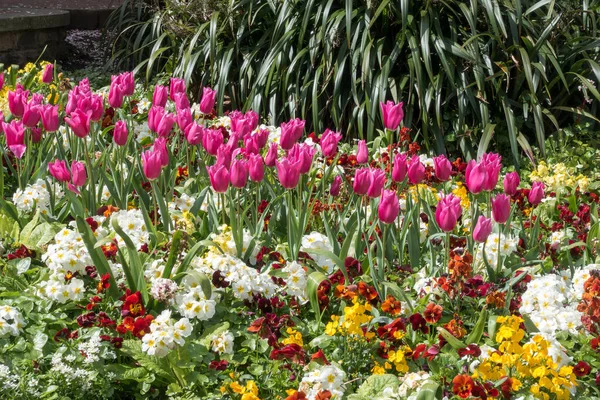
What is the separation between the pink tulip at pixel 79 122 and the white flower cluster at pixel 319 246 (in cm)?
85

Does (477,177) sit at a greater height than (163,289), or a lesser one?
greater

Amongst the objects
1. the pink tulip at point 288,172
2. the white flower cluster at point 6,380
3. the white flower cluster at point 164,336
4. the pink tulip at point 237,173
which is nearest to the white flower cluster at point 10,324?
the white flower cluster at point 6,380

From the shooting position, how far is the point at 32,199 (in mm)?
3363

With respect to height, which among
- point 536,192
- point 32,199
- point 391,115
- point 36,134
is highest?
point 391,115

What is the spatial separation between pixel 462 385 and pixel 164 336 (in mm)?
787

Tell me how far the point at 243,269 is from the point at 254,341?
276 mm

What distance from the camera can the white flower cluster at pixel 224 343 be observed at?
2496 millimetres

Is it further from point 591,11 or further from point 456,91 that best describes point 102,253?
point 591,11

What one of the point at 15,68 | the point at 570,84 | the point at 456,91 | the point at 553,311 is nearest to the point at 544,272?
the point at 553,311

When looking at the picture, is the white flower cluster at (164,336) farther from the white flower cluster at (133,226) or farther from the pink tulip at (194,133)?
the pink tulip at (194,133)

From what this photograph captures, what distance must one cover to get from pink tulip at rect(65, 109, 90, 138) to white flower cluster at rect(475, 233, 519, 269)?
141cm

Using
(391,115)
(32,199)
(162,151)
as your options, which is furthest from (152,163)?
(391,115)

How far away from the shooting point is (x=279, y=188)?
362 centimetres

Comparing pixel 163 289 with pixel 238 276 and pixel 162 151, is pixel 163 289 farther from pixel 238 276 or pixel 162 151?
pixel 162 151
